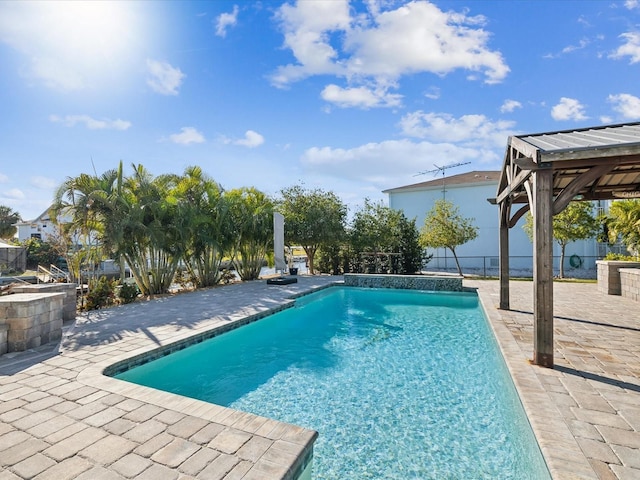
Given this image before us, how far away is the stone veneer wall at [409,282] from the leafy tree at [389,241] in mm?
2899

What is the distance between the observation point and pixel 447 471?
3.28 m

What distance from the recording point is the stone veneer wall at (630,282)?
9641mm

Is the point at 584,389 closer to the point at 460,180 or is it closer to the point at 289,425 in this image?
the point at 289,425

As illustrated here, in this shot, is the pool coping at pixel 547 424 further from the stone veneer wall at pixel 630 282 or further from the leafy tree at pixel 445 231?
the leafy tree at pixel 445 231

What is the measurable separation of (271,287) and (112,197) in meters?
6.76

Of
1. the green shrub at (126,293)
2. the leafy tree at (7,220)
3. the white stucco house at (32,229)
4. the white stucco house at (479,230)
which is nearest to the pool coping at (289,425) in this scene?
the green shrub at (126,293)

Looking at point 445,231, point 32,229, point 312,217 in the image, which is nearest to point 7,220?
point 32,229

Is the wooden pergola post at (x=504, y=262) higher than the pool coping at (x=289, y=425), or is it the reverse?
the wooden pergola post at (x=504, y=262)

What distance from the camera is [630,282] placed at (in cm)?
1007

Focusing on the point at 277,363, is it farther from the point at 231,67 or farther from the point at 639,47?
the point at 639,47

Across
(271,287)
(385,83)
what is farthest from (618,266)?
(271,287)

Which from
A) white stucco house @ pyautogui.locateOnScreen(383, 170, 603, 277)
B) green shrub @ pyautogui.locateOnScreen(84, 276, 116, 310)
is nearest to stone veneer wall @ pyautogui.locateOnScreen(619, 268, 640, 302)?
white stucco house @ pyautogui.locateOnScreen(383, 170, 603, 277)

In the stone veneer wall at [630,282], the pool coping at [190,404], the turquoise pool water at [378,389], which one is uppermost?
the stone veneer wall at [630,282]

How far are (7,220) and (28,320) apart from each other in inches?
1580
